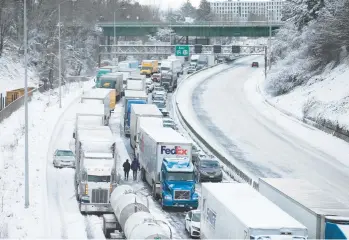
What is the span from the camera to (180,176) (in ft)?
111

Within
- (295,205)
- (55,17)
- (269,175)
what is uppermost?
(55,17)

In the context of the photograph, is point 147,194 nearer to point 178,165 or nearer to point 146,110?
point 178,165

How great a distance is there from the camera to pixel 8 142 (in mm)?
47875

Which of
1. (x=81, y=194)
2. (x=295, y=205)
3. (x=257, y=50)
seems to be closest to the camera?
(x=295, y=205)

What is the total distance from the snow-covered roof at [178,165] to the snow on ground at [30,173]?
18.6ft

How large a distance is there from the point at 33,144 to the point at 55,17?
277 ft

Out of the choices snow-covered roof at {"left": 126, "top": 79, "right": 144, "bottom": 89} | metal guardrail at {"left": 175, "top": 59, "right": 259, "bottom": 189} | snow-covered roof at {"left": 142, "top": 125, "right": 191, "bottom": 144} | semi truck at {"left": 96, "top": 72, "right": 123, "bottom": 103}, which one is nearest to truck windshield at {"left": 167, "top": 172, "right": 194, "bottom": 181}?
snow-covered roof at {"left": 142, "top": 125, "right": 191, "bottom": 144}

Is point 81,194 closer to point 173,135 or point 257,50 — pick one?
point 173,135

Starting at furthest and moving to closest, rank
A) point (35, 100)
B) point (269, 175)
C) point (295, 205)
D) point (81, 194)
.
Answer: point (35, 100) < point (269, 175) < point (81, 194) < point (295, 205)

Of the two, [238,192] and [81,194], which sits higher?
[238,192]

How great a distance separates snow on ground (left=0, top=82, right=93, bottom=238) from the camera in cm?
2888

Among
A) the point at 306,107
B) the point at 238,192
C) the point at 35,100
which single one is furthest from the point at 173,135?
the point at 35,100

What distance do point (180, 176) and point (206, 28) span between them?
92.0 m

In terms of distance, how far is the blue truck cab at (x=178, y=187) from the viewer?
33375 millimetres
